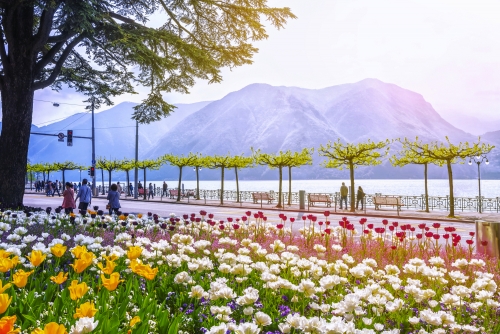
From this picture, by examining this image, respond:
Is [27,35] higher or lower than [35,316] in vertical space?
higher

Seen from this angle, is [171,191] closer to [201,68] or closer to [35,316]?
[201,68]

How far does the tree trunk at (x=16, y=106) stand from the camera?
1315 centimetres

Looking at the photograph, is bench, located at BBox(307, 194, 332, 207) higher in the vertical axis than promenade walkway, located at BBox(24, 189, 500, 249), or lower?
higher

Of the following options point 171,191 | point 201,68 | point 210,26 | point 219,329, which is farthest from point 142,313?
point 171,191

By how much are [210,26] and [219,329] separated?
13741mm

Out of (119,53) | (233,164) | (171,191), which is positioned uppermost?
(119,53)

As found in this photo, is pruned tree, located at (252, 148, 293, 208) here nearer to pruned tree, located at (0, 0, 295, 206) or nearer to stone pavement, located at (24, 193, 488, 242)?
stone pavement, located at (24, 193, 488, 242)

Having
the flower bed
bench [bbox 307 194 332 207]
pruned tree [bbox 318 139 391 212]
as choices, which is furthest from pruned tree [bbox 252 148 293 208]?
the flower bed

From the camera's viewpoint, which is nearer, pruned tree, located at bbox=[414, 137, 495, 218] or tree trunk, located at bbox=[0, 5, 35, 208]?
tree trunk, located at bbox=[0, 5, 35, 208]

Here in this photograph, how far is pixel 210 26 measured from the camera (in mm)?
14680

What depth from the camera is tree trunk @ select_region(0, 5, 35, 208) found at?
13.1 meters

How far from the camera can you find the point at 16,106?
13.3 metres

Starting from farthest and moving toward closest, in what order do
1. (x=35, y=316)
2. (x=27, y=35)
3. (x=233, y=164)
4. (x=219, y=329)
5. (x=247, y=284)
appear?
(x=233, y=164), (x=27, y=35), (x=247, y=284), (x=35, y=316), (x=219, y=329)

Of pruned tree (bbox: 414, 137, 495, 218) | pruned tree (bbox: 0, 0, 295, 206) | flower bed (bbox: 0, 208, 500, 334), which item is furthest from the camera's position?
pruned tree (bbox: 414, 137, 495, 218)
